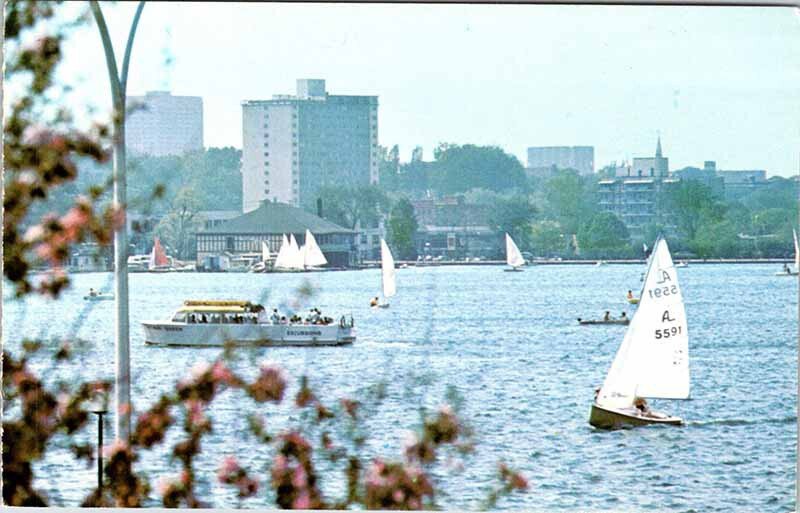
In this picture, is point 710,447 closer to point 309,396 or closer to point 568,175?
point 568,175

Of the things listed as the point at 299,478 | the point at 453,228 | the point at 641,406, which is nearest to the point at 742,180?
the point at 641,406

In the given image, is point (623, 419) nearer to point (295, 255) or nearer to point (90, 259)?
point (295, 255)

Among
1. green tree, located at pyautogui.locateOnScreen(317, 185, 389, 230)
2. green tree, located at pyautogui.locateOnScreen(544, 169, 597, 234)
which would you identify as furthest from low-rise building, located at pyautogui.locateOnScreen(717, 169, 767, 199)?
green tree, located at pyautogui.locateOnScreen(317, 185, 389, 230)

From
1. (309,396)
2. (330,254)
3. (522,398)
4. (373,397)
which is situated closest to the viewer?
(309,396)

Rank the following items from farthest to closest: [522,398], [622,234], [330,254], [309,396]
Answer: [522,398] → [622,234] → [330,254] → [309,396]

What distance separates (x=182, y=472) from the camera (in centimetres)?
306

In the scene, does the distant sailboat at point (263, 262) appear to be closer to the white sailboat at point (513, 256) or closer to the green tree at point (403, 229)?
the green tree at point (403, 229)

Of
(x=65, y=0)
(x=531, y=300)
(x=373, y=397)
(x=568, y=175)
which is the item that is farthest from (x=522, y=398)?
(x=65, y=0)

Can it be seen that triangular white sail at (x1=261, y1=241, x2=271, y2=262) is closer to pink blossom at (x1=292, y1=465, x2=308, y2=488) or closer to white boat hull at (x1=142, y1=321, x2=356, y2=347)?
white boat hull at (x1=142, y1=321, x2=356, y2=347)

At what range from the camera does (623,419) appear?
9.11 meters

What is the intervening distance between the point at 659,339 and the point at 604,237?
3.96 ft

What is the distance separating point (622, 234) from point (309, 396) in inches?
254

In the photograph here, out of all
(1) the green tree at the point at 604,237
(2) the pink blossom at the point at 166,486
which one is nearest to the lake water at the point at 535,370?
(1) the green tree at the point at 604,237

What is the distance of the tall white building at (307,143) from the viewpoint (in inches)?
233
